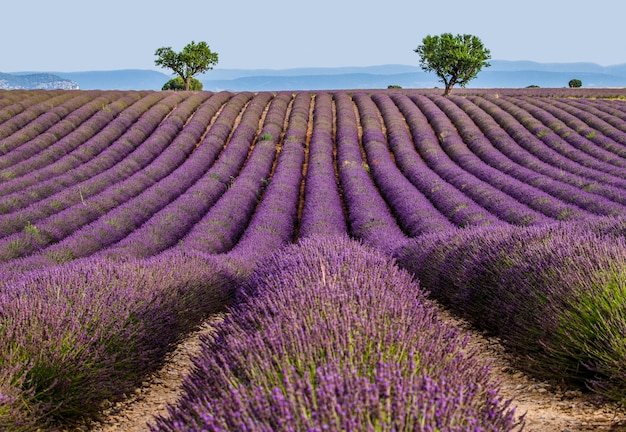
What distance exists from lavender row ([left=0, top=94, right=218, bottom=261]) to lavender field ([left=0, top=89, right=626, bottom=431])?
6 cm

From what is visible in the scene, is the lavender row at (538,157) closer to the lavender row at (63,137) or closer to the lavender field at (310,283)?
the lavender field at (310,283)

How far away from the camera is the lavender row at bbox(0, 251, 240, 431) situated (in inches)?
118

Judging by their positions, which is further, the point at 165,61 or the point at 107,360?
the point at 165,61

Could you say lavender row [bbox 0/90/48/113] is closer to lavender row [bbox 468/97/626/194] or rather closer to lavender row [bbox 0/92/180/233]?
lavender row [bbox 0/92/180/233]

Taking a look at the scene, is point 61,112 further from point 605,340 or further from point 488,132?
point 605,340

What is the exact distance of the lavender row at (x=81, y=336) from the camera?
118 inches

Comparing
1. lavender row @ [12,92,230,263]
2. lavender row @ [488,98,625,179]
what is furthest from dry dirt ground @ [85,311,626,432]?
lavender row @ [488,98,625,179]

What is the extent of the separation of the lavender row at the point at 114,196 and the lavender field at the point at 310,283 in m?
0.06

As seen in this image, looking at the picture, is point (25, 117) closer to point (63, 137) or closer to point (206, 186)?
point (63, 137)

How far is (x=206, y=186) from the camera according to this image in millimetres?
15203

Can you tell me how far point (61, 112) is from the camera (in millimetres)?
24016

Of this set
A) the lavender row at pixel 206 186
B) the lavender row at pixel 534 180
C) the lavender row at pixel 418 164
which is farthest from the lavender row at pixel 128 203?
the lavender row at pixel 534 180

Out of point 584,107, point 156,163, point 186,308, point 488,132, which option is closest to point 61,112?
point 156,163

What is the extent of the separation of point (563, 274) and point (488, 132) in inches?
776
